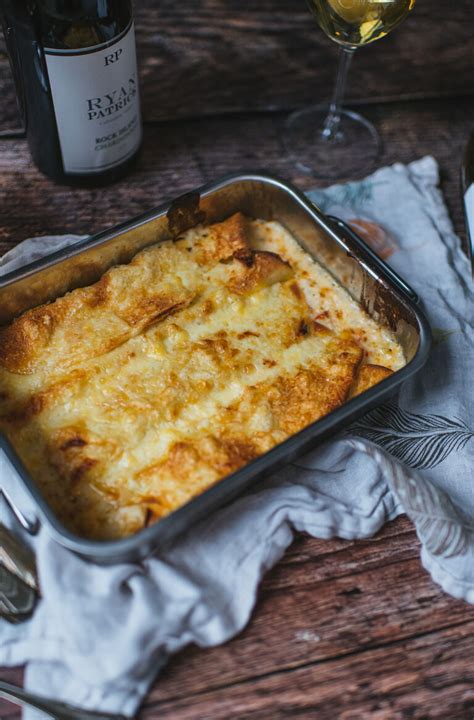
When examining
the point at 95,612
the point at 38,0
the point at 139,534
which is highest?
the point at 38,0

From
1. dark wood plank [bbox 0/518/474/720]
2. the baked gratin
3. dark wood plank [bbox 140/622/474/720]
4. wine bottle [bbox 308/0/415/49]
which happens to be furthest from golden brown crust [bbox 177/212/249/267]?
dark wood plank [bbox 140/622/474/720]

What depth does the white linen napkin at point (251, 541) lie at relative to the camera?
0.94 m

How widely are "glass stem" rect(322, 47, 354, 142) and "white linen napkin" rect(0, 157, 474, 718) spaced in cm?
46

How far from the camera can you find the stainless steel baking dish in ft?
3.04

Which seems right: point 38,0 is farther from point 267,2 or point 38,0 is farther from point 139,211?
point 267,2

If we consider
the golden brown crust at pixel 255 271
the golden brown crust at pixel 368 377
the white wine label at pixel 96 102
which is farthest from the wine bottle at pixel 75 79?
the golden brown crust at pixel 368 377

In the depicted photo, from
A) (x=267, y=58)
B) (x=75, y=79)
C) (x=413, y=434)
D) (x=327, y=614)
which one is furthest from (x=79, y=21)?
(x=327, y=614)

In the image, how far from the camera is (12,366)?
3.63 ft

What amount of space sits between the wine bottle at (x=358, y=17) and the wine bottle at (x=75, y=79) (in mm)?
313

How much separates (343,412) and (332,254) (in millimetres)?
336

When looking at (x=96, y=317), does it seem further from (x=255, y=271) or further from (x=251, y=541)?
(x=251, y=541)

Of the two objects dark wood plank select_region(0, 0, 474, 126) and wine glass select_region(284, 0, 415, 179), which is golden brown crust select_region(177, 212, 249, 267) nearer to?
wine glass select_region(284, 0, 415, 179)

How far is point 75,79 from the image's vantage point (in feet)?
3.98

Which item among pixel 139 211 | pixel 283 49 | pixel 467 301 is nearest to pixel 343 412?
pixel 467 301
